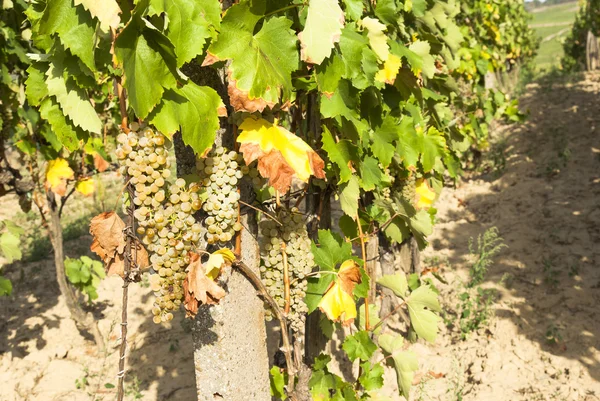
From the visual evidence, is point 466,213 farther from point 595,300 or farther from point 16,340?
point 16,340

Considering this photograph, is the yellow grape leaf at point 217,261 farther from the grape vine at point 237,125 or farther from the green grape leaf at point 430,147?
the green grape leaf at point 430,147

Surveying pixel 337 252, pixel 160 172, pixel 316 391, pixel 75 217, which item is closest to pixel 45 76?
pixel 160 172

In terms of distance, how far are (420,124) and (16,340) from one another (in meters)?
3.94

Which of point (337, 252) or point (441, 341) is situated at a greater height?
point (337, 252)

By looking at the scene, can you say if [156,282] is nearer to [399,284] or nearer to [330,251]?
[330,251]

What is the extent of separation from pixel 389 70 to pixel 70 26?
1.33m

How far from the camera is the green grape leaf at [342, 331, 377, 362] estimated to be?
7.47ft

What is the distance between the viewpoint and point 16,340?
457 cm

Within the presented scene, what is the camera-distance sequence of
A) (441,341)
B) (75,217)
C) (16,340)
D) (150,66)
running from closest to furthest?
(150,66) < (441,341) < (16,340) < (75,217)

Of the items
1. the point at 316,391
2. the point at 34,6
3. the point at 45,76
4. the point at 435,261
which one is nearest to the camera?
the point at 34,6

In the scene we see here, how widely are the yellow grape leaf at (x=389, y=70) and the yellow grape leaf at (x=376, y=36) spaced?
18 centimetres

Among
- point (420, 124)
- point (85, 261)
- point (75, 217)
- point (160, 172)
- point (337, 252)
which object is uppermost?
point (160, 172)

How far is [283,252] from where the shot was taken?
1.96 m

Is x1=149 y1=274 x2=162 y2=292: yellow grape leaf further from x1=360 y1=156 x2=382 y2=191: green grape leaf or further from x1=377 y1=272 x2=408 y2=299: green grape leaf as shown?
x1=377 y1=272 x2=408 y2=299: green grape leaf
